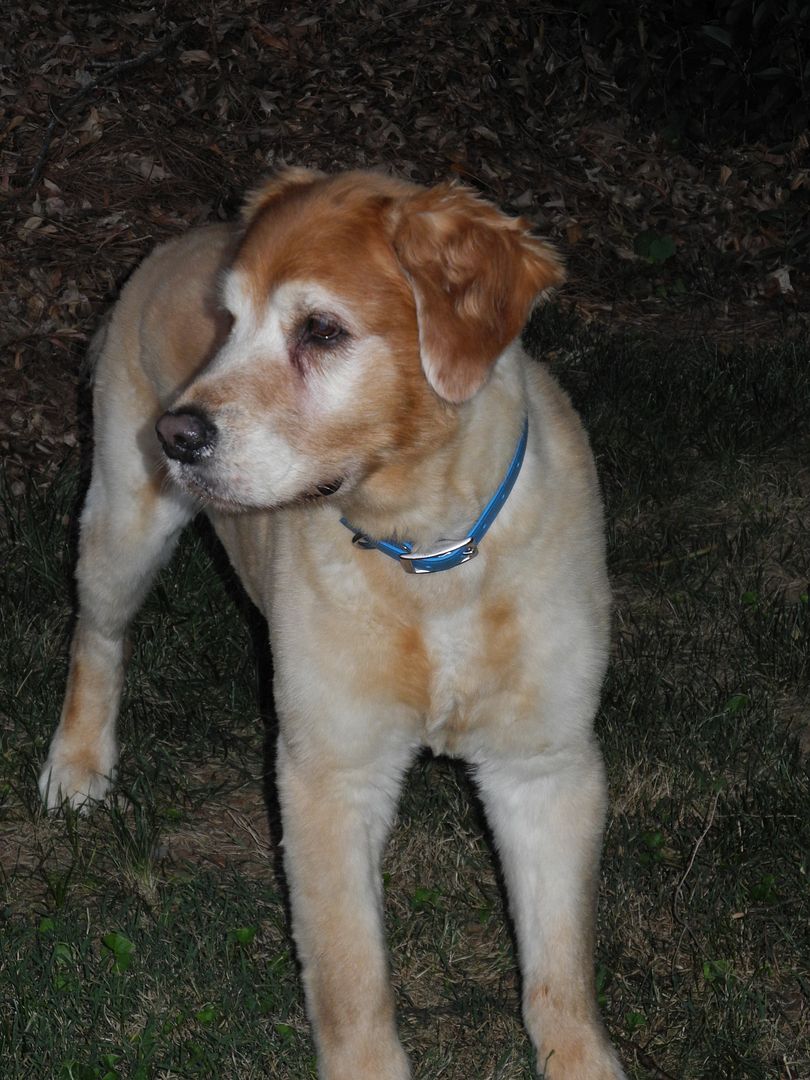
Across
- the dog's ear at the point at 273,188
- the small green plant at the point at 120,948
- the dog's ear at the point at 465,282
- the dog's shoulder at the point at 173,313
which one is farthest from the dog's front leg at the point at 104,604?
the dog's ear at the point at 465,282

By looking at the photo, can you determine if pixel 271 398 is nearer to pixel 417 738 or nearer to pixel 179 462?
pixel 179 462

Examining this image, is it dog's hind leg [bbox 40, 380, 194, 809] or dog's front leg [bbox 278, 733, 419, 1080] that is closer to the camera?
dog's front leg [bbox 278, 733, 419, 1080]

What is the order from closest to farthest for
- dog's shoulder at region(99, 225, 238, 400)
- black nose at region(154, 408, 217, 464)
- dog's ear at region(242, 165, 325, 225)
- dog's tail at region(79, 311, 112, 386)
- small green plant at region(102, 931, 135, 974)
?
black nose at region(154, 408, 217, 464)
dog's ear at region(242, 165, 325, 225)
small green plant at region(102, 931, 135, 974)
dog's shoulder at region(99, 225, 238, 400)
dog's tail at region(79, 311, 112, 386)

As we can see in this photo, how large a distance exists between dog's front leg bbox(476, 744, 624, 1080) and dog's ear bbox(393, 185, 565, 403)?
0.94 metres

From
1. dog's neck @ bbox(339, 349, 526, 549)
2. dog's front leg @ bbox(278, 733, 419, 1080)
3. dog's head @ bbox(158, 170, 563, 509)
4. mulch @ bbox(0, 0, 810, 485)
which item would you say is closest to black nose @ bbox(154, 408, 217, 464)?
dog's head @ bbox(158, 170, 563, 509)

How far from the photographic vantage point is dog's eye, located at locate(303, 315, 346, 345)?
9.03 ft

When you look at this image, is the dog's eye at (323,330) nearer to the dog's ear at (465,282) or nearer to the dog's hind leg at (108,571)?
the dog's ear at (465,282)

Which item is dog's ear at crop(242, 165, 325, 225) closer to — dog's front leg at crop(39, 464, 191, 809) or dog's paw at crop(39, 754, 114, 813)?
dog's front leg at crop(39, 464, 191, 809)

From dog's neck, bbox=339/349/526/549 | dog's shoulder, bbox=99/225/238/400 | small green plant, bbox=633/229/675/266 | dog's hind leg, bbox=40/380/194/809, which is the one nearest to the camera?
dog's neck, bbox=339/349/526/549

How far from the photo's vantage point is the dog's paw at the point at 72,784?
411 cm

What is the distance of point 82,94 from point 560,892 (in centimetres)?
569

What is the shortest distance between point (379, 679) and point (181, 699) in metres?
1.48

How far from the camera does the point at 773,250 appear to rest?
7766 mm

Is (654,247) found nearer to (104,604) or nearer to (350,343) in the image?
(104,604)
